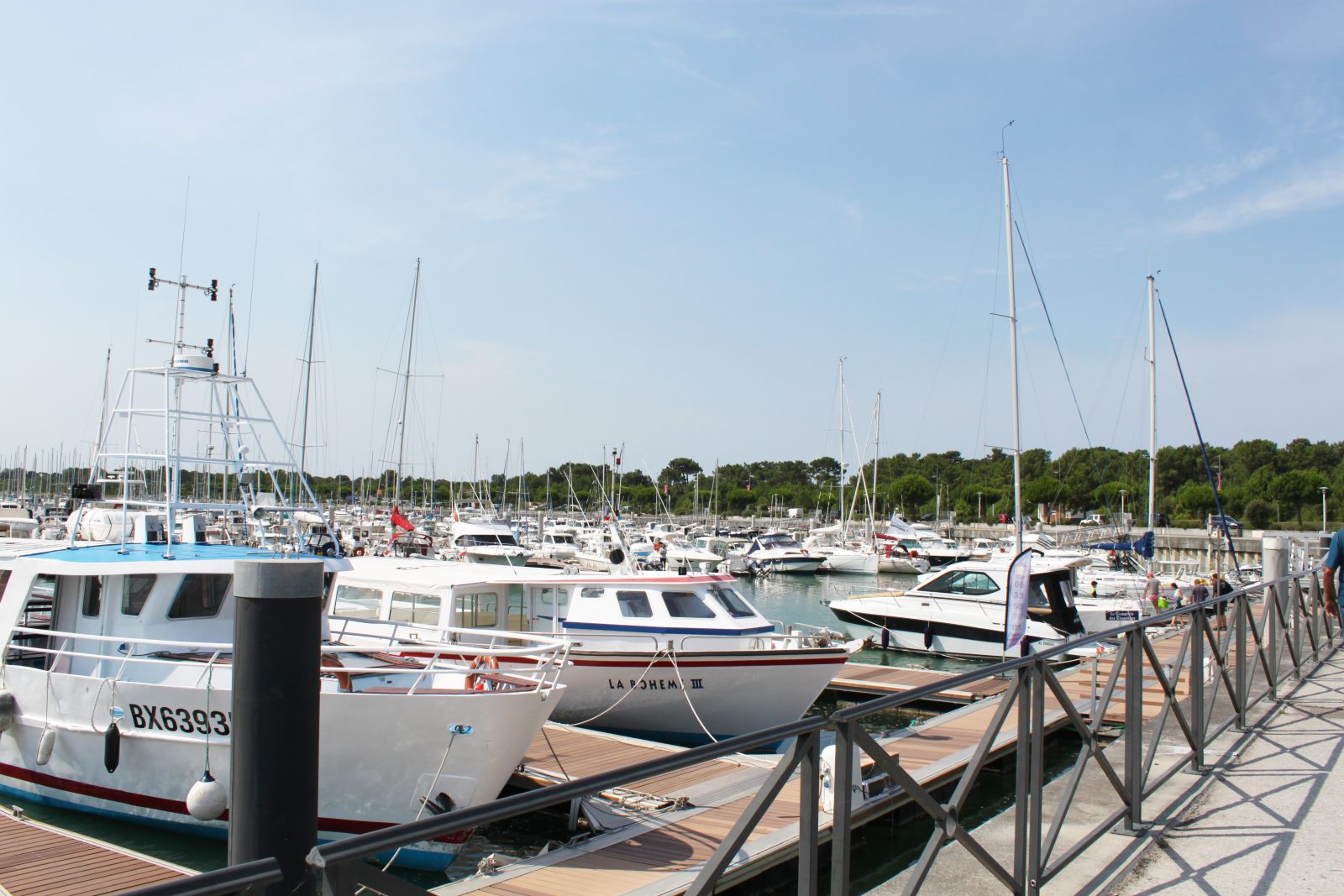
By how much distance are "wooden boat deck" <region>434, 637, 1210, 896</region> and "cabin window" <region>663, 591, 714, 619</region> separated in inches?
170

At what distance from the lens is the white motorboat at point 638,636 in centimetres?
1518

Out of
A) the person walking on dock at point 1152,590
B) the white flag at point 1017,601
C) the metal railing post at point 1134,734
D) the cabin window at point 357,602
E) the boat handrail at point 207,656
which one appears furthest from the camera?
the person walking on dock at point 1152,590


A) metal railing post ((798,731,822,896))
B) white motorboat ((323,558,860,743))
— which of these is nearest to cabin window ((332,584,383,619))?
white motorboat ((323,558,860,743))

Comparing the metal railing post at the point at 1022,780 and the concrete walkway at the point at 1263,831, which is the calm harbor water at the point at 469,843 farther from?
the metal railing post at the point at 1022,780

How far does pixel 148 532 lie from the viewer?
61.1 feet

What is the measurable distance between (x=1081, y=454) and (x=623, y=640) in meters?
101

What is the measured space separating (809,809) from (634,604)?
12660 mm

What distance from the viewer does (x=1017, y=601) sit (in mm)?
17062

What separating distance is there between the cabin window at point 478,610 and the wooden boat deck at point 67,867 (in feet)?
21.7

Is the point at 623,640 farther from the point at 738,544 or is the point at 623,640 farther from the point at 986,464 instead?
the point at 986,464

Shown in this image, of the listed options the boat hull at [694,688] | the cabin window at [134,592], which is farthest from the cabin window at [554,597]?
the cabin window at [134,592]

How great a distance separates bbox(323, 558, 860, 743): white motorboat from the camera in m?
15.2

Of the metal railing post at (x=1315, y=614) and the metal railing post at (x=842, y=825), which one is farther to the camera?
the metal railing post at (x=1315, y=614)

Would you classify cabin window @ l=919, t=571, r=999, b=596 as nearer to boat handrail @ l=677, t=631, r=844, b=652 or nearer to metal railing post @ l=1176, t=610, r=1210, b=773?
boat handrail @ l=677, t=631, r=844, b=652
